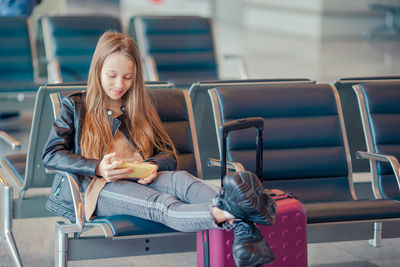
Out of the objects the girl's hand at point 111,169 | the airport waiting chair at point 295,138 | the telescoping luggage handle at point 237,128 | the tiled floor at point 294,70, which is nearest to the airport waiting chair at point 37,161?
the tiled floor at point 294,70

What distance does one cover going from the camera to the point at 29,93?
488 cm

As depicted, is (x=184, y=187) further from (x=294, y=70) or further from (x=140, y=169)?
(x=294, y=70)

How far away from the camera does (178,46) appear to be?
5.46 m

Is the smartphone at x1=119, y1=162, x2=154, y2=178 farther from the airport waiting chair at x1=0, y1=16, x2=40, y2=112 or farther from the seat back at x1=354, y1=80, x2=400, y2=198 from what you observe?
the airport waiting chair at x1=0, y1=16, x2=40, y2=112

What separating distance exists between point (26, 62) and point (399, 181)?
11.0ft

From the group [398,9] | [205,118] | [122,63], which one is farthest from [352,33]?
[122,63]

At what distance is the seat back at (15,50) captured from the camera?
5.18 m

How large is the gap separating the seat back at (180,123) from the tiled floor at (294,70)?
522mm

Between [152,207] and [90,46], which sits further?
[90,46]

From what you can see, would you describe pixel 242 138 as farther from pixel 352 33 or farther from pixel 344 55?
pixel 352 33

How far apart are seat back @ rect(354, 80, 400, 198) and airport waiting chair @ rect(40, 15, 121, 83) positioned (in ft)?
9.15

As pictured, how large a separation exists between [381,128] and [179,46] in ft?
8.82

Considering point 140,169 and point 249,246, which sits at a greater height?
point 140,169

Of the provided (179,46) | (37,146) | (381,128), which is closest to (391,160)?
(381,128)
